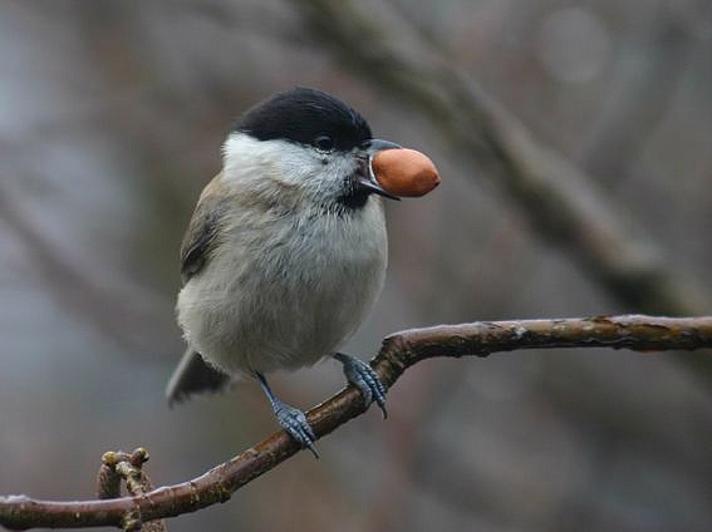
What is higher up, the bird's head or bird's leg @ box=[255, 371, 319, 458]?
the bird's head

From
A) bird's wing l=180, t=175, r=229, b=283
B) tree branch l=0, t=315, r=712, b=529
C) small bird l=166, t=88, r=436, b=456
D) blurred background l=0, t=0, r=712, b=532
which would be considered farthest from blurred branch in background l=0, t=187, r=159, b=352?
tree branch l=0, t=315, r=712, b=529

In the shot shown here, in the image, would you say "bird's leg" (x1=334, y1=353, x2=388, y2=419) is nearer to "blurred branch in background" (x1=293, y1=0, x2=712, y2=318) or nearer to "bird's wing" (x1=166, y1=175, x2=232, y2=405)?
"bird's wing" (x1=166, y1=175, x2=232, y2=405)

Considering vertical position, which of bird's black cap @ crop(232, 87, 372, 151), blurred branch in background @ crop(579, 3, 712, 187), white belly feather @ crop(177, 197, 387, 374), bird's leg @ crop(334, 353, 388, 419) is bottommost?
bird's leg @ crop(334, 353, 388, 419)

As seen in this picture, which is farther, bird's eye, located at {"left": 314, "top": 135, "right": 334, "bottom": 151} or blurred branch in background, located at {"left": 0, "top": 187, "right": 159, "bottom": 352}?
blurred branch in background, located at {"left": 0, "top": 187, "right": 159, "bottom": 352}

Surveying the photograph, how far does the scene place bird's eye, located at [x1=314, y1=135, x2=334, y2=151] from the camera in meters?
2.86

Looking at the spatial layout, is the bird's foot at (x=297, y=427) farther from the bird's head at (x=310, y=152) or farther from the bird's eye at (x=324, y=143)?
the bird's eye at (x=324, y=143)

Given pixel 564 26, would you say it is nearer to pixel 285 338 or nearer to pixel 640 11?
pixel 640 11

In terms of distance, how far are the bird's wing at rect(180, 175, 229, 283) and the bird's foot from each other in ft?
1.92

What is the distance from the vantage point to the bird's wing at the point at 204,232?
9.91 ft

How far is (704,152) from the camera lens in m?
5.31

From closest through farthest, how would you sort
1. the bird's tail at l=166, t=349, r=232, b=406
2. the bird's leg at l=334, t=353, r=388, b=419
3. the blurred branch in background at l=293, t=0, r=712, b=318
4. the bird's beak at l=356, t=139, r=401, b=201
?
1. the bird's leg at l=334, t=353, r=388, b=419
2. the bird's beak at l=356, t=139, r=401, b=201
3. the bird's tail at l=166, t=349, r=232, b=406
4. the blurred branch in background at l=293, t=0, r=712, b=318

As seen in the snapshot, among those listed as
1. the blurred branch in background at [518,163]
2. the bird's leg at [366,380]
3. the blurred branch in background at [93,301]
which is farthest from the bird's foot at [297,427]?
the blurred branch in background at [93,301]

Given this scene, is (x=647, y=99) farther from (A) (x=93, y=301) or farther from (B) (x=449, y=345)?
(B) (x=449, y=345)

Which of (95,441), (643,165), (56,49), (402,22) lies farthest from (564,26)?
(95,441)
